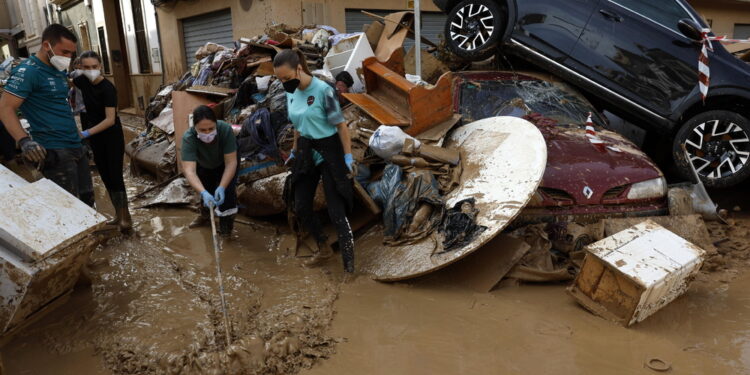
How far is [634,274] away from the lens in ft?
9.17

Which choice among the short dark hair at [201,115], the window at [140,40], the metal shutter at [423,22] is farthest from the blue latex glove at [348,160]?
the window at [140,40]

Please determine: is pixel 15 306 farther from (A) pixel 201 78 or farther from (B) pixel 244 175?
(A) pixel 201 78

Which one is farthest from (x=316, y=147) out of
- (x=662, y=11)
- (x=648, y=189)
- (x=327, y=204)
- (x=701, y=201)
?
(x=662, y=11)

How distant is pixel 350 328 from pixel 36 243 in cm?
186

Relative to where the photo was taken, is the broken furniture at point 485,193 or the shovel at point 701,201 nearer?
the broken furniture at point 485,193

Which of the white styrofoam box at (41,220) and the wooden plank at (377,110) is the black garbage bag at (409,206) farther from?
the white styrofoam box at (41,220)

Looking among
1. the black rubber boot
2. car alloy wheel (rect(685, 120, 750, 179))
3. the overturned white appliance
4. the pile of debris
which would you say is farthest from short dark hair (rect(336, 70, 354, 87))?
car alloy wheel (rect(685, 120, 750, 179))

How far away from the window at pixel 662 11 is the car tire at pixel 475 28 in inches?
58.0

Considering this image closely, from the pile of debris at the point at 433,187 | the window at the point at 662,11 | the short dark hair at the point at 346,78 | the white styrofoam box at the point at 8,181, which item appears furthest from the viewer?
the short dark hair at the point at 346,78

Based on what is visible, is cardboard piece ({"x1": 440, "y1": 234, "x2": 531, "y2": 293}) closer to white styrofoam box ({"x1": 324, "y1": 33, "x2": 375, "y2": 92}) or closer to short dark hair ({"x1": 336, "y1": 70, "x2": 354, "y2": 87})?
short dark hair ({"x1": 336, "y1": 70, "x2": 354, "y2": 87})

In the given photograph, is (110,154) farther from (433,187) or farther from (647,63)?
(647,63)

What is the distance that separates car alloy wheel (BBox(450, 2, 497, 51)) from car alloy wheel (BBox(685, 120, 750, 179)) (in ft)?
8.73

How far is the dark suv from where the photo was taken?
15.9 ft

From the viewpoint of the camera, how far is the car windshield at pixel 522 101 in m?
4.82
